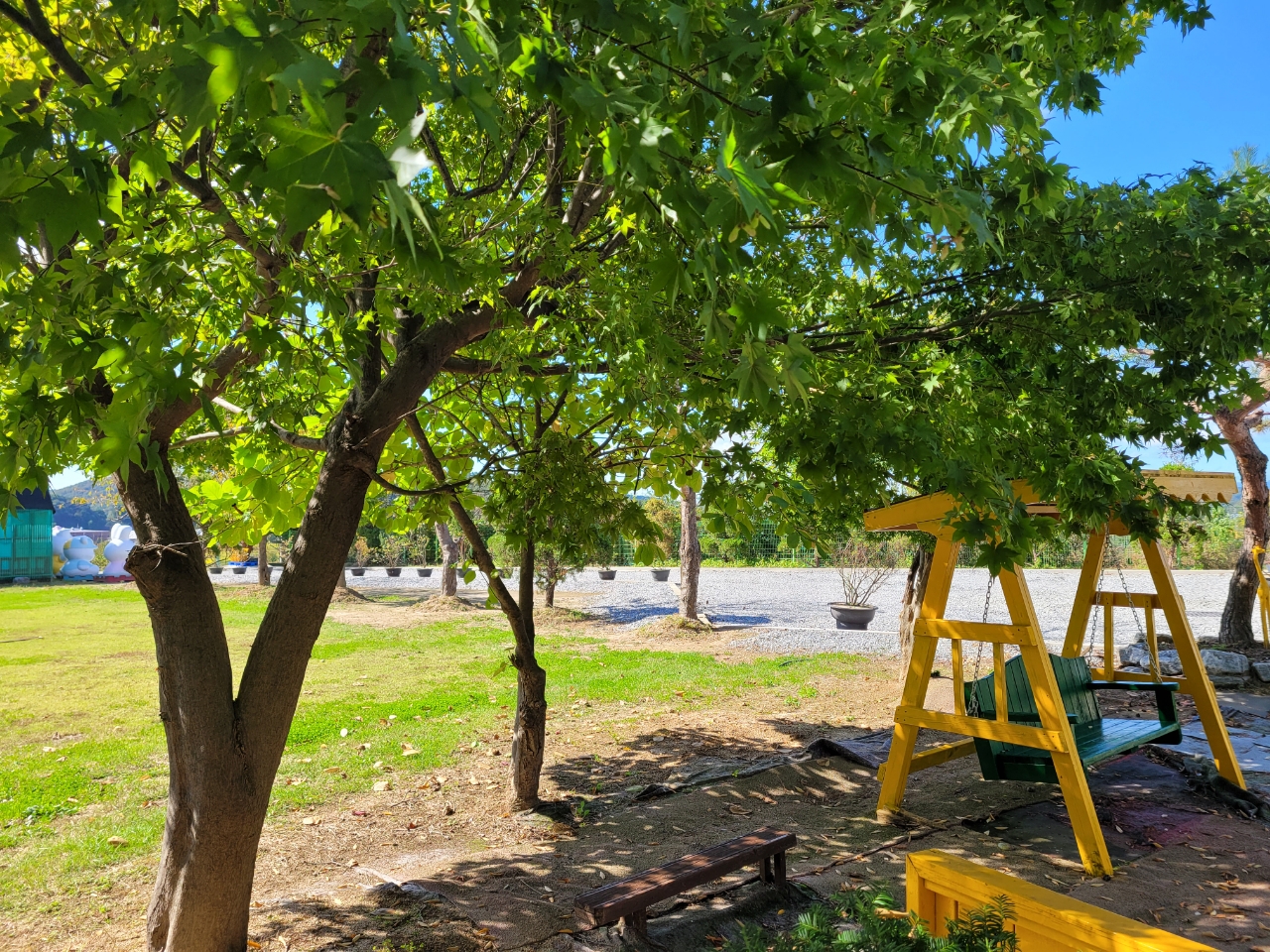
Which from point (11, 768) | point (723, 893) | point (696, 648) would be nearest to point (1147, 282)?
point (723, 893)

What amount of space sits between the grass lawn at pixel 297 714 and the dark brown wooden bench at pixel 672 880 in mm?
3098

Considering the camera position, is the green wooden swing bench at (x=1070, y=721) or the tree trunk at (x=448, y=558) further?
the tree trunk at (x=448, y=558)

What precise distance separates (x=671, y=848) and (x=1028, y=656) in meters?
2.45

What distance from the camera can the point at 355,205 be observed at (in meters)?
1.22

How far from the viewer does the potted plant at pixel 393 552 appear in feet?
112

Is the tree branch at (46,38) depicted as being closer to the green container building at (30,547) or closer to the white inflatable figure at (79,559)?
the green container building at (30,547)

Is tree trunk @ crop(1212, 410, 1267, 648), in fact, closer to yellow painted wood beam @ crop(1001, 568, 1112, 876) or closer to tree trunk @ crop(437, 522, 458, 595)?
yellow painted wood beam @ crop(1001, 568, 1112, 876)

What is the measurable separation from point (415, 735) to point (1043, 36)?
7.82m

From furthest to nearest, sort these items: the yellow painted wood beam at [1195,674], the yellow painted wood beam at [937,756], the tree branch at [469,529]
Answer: the yellow painted wood beam at [1195,674], the yellow painted wood beam at [937,756], the tree branch at [469,529]

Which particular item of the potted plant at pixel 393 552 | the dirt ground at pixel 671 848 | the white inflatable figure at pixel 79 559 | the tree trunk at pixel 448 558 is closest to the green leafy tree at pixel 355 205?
the dirt ground at pixel 671 848

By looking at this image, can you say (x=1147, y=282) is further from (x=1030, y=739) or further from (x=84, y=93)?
(x=84, y=93)

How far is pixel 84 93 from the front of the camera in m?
2.42

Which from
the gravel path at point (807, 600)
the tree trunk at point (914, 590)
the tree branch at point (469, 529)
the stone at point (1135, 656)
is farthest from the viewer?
the gravel path at point (807, 600)

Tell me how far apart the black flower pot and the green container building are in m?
23.3
